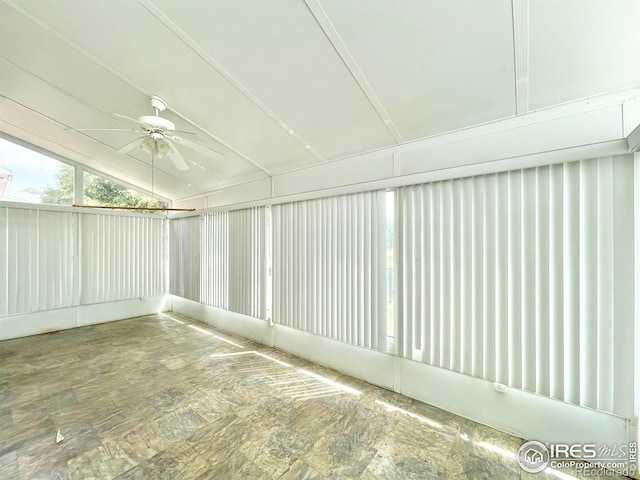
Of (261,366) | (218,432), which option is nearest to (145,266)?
(261,366)

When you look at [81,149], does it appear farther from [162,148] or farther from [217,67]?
[217,67]

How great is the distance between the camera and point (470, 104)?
2.14m

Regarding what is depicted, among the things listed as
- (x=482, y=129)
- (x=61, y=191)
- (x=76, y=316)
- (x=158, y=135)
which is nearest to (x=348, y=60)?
(x=482, y=129)

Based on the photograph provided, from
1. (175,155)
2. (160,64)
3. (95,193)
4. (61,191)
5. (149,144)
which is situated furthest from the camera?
(95,193)

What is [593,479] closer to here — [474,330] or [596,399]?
[596,399]

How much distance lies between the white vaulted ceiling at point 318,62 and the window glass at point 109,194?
2.26 m

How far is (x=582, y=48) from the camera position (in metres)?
1.60

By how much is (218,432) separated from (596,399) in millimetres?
2873

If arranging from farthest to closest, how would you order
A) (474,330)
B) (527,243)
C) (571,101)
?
(474,330) < (527,243) < (571,101)

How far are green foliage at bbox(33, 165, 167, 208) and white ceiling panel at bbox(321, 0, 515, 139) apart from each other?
5.94 m

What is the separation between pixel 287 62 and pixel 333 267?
2177 mm

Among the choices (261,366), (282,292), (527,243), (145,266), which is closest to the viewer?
(527,243)

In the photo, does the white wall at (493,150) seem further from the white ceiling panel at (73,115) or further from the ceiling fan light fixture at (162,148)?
the white ceiling panel at (73,115)

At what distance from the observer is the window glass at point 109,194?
17.2 feet
